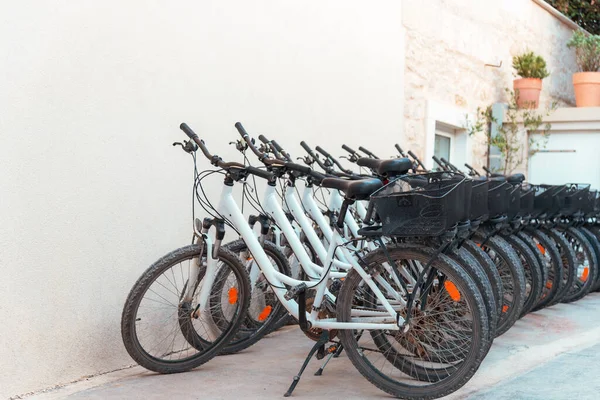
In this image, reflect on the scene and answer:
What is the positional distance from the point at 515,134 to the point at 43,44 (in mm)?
6691

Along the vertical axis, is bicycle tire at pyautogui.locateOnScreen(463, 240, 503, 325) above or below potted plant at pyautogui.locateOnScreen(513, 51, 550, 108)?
below

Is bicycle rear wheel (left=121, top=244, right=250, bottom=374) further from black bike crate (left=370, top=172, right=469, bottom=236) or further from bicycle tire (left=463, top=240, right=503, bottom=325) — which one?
bicycle tire (left=463, top=240, right=503, bottom=325)

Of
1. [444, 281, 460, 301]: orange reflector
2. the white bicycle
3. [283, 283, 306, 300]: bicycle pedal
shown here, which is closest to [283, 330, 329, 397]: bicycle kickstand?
the white bicycle

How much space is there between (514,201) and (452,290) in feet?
5.56

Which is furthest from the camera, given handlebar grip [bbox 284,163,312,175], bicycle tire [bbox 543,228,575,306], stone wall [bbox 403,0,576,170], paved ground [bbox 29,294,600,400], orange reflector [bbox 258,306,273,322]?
stone wall [bbox 403,0,576,170]

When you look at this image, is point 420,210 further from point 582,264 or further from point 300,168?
point 582,264

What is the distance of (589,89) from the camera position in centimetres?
1002

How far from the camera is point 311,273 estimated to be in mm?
3984

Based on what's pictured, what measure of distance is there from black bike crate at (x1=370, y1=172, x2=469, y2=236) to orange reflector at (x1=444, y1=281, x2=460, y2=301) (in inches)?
9.7

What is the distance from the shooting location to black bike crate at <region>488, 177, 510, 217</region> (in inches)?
178

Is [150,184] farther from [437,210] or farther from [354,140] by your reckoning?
[354,140]

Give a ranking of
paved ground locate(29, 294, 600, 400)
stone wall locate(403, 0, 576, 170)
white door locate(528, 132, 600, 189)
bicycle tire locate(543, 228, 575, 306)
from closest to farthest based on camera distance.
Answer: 1. paved ground locate(29, 294, 600, 400)
2. bicycle tire locate(543, 228, 575, 306)
3. stone wall locate(403, 0, 576, 170)
4. white door locate(528, 132, 600, 189)

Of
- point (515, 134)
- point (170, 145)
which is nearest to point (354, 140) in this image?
point (170, 145)

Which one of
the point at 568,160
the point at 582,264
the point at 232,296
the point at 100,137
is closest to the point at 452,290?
the point at 232,296
